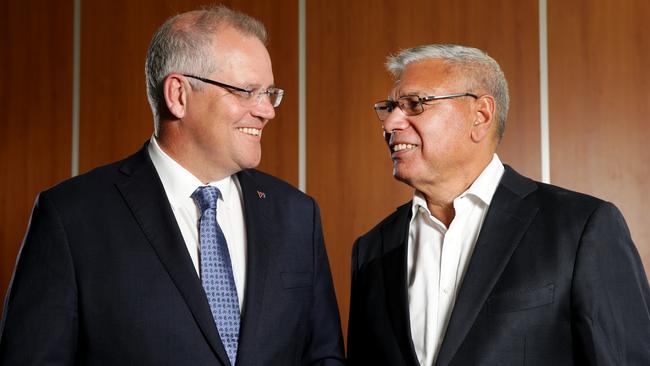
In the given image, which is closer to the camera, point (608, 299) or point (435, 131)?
point (608, 299)

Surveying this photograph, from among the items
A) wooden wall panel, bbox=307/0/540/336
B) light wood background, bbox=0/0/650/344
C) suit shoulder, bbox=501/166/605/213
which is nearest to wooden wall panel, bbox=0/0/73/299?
light wood background, bbox=0/0/650/344

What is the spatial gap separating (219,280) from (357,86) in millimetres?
3069

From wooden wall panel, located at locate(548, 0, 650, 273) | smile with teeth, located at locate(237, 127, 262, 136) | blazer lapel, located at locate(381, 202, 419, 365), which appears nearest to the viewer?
blazer lapel, located at locate(381, 202, 419, 365)

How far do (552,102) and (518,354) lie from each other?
2.90 meters

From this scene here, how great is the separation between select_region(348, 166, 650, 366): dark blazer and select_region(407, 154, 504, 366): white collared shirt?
5 centimetres

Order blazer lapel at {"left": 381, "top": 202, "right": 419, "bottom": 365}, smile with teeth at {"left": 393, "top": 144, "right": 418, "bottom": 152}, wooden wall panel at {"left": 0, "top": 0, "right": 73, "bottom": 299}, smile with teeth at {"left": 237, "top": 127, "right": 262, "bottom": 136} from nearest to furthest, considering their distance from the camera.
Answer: blazer lapel at {"left": 381, "top": 202, "right": 419, "bottom": 365} < smile with teeth at {"left": 237, "top": 127, "right": 262, "bottom": 136} < smile with teeth at {"left": 393, "top": 144, "right": 418, "bottom": 152} < wooden wall panel at {"left": 0, "top": 0, "right": 73, "bottom": 299}

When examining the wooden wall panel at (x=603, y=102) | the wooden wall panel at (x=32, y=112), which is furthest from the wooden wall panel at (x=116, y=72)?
the wooden wall panel at (x=603, y=102)

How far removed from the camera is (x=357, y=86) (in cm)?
475

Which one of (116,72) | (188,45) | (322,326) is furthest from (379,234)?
(116,72)

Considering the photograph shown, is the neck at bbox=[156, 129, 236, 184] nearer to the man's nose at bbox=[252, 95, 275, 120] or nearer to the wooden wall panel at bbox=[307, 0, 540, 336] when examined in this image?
the man's nose at bbox=[252, 95, 275, 120]

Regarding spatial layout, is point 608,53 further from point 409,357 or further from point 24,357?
point 24,357

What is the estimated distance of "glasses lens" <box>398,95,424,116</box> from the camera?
2.08 metres

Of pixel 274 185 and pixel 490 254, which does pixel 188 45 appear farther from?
pixel 490 254

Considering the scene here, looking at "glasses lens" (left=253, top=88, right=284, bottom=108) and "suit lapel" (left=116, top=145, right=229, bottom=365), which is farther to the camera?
"glasses lens" (left=253, top=88, right=284, bottom=108)
